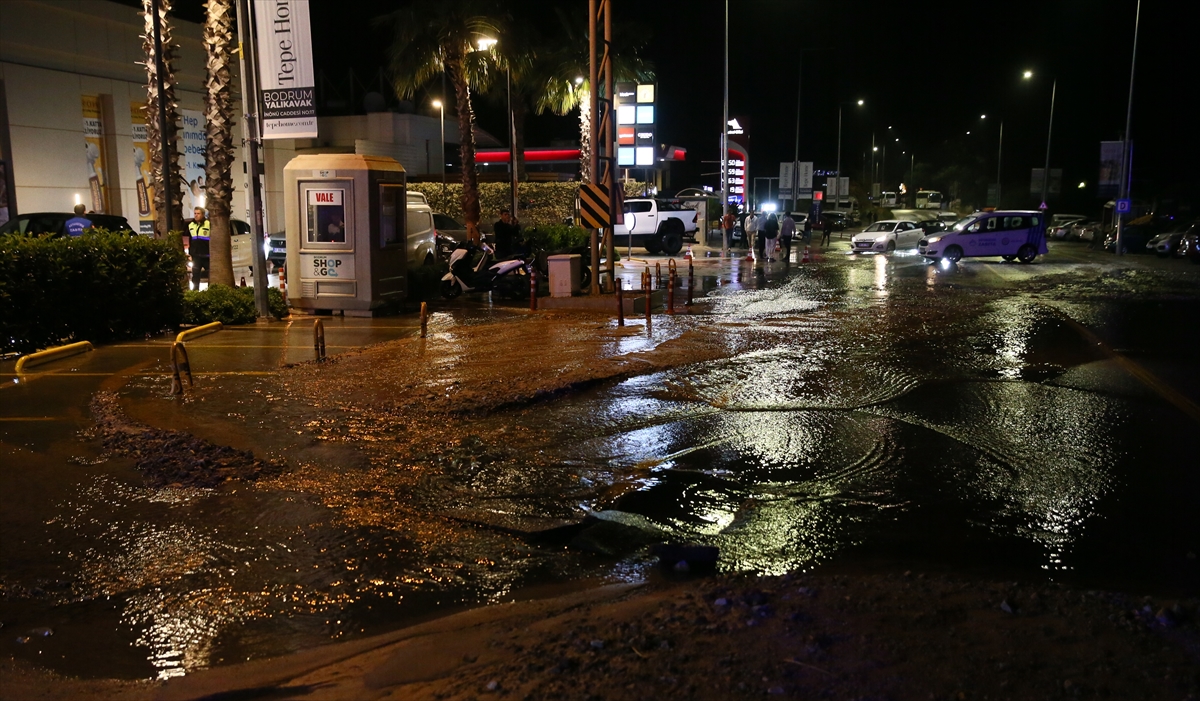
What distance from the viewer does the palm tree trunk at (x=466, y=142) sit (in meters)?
30.5

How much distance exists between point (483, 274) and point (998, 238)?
834 inches

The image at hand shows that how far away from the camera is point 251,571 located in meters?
5.65

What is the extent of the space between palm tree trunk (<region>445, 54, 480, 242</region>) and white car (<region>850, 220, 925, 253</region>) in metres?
17.4

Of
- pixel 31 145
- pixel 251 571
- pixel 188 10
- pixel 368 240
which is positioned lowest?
pixel 251 571

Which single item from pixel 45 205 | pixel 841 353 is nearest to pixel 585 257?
pixel 841 353

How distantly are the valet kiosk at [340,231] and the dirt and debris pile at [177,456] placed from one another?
29.0 feet

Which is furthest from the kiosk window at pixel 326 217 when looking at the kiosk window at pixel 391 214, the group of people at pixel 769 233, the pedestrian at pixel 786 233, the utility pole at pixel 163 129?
the pedestrian at pixel 786 233

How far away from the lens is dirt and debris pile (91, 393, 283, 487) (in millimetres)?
7359

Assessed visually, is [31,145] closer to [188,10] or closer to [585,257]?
[188,10]

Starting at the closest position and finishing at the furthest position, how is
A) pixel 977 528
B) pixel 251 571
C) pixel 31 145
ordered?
pixel 251 571
pixel 977 528
pixel 31 145

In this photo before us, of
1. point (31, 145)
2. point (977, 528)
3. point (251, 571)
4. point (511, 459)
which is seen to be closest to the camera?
point (251, 571)

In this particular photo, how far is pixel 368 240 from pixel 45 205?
14.2 metres

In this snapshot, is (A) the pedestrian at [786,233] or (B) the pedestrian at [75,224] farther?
(A) the pedestrian at [786,233]

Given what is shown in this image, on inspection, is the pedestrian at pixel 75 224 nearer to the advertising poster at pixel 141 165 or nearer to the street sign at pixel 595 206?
the street sign at pixel 595 206
